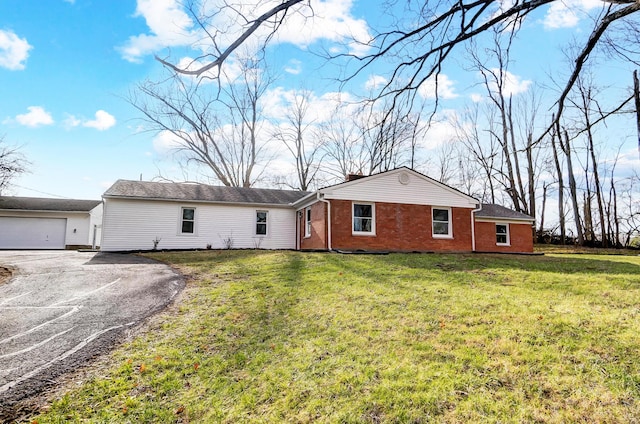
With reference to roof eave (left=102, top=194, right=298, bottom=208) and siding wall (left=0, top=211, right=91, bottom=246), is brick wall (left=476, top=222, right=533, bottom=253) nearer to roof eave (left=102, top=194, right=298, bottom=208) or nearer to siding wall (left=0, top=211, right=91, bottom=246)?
roof eave (left=102, top=194, right=298, bottom=208)

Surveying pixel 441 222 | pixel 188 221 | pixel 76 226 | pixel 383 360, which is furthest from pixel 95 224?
pixel 383 360

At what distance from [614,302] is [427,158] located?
27.4 meters

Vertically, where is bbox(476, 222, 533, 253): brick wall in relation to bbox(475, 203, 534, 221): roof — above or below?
below

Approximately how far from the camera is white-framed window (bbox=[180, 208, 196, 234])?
18.3 meters

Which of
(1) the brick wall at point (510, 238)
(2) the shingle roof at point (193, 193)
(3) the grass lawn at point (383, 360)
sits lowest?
(3) the grass lawn at point (383, 360)

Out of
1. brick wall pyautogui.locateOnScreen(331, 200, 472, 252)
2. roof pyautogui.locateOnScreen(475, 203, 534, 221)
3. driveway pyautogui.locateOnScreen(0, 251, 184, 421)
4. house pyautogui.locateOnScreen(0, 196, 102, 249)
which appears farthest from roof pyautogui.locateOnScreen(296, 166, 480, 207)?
house pyautogui.locateOnScreen(0, 196, 102, 249)

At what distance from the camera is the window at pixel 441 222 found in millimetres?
17359

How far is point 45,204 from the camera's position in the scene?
86.6 feet

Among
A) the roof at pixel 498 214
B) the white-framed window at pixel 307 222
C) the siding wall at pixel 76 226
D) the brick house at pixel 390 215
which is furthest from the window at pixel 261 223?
the siding wall at pixel 76 226

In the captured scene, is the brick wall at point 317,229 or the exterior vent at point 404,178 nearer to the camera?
the brick wall at point 317,229

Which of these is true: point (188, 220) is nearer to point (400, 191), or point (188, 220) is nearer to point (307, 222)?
point (307, 222)

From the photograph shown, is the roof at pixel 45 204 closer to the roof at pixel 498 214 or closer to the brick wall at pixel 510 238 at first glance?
the brick wall at pixel 510 238

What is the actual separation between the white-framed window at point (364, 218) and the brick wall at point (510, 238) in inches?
286

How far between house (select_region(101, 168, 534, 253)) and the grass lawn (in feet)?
29.7
